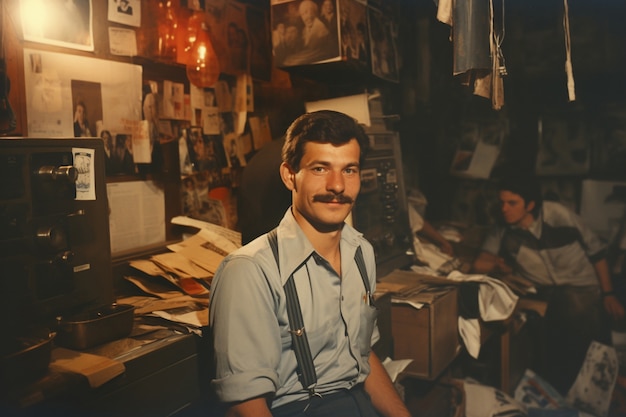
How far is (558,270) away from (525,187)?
0.54m

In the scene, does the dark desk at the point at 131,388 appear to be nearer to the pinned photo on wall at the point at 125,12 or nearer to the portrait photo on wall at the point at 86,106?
the portrait photo on wall at the point at 86,106

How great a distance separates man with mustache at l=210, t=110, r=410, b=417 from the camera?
1.33 m

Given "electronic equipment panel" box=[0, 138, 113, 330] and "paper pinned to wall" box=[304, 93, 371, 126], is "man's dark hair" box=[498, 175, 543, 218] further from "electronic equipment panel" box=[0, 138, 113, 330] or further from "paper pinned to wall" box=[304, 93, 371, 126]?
"electronic equipment panel" box=[0, 138, 113, 330]

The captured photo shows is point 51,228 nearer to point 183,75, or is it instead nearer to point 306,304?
point 306,304

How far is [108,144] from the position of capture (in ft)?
6.45

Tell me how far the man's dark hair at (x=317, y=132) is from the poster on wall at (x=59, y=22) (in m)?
0.86

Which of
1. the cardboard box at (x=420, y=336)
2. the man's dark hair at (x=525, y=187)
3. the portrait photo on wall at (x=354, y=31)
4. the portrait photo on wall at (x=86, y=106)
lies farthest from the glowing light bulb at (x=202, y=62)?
the man's dark hair at (x=525, y=187)

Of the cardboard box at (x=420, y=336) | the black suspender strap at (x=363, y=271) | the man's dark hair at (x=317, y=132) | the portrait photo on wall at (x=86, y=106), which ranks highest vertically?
the portrait photo on wall at (x=86, y=106)

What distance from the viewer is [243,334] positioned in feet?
4.37

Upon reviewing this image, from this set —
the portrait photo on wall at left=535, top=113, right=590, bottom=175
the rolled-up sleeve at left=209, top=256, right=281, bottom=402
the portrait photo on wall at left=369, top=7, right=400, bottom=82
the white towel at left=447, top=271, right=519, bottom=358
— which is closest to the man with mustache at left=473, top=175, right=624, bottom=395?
the portrait photo on wall at left=535, top=113, right=590, bottom=175

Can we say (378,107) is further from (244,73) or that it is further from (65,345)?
(65,345)

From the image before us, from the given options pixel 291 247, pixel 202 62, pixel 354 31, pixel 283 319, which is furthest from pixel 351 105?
pixel 283 319

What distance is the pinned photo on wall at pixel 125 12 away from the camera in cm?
196

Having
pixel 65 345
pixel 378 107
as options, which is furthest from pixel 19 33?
pixel 378 107
